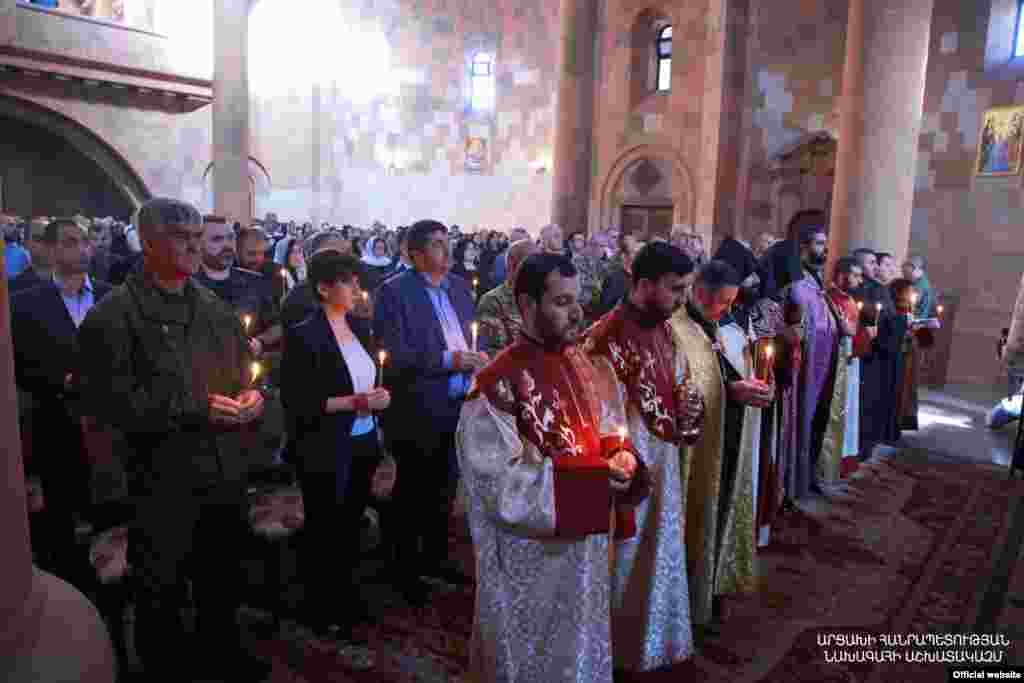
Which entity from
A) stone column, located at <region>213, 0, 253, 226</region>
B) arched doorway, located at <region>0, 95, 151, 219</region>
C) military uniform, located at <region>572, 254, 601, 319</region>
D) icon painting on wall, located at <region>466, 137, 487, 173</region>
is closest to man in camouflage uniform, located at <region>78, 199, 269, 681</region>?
military uniform, located at <region>572, 254, 601, 319</region>

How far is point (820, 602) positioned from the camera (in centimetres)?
439

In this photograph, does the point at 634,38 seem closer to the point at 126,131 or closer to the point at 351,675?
the point at 126,131

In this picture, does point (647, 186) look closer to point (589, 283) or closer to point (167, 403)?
point (589, 283)

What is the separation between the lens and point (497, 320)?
455cm

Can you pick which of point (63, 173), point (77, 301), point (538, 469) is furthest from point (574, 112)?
point (63, 173)

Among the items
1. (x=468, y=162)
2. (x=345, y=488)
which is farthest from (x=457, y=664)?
(x=468, y=162)

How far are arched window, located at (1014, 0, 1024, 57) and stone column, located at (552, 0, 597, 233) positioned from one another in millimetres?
7059

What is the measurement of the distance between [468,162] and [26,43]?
1256 centimetres

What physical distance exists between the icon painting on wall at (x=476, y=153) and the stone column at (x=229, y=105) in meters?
11.4

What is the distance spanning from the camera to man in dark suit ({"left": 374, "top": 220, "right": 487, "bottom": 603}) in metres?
4.11

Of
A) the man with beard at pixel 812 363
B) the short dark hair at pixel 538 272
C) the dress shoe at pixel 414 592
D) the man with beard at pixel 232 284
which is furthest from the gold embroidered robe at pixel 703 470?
the man with beard at pixel 232 284

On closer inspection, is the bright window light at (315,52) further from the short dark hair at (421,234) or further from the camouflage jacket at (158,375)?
the camouflage jacket at (158,375)

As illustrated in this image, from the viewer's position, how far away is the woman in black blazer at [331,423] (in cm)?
364

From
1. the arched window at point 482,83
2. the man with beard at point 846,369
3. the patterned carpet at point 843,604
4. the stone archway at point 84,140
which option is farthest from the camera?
the arched window at point 482,83
